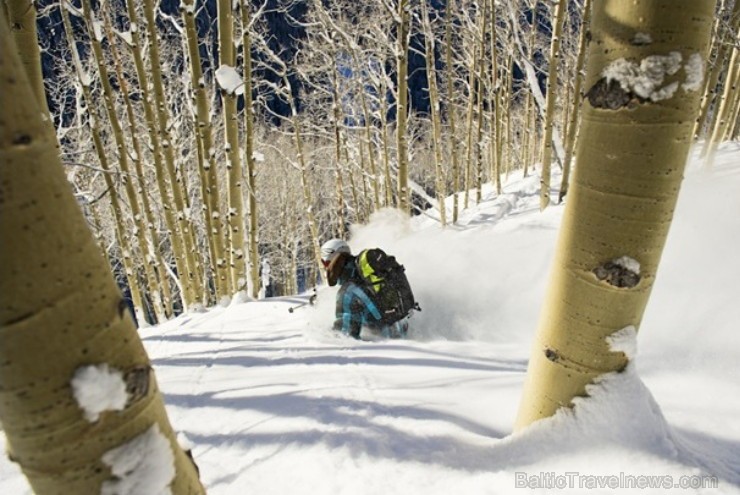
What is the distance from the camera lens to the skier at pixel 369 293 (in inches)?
175

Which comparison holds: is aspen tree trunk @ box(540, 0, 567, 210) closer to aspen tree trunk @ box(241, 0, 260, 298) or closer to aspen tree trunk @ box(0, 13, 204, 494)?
aspen tree trunk @ box(241, 0, 260, 298)

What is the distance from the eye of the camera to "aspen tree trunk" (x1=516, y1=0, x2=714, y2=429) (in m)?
1.12

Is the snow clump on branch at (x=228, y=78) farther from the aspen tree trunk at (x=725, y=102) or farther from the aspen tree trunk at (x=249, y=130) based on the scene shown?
the aspen tree trunk at (x=725, y=102)

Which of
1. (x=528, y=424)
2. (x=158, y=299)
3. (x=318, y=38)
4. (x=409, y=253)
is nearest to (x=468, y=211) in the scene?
(x=318, y=38)

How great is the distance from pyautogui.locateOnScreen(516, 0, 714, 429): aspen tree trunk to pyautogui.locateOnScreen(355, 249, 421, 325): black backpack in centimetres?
297

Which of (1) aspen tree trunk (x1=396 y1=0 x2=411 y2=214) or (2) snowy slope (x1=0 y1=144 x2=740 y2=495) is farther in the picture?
(1) aspen tree trunk (x1=396 y1=0 x2=411 y2=214)

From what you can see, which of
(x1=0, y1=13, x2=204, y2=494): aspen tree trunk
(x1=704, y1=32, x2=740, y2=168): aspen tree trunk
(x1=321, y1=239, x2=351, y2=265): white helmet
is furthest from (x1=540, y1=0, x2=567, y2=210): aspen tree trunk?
(x1=0, y1=13, x2=204, y2=494): aspen tree trunk

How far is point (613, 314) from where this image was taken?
4.49 ft

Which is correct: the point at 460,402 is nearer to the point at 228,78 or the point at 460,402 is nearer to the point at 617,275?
the point at 617,275

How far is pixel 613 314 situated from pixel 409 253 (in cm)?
599

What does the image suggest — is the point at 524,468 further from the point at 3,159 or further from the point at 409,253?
the point at 409,253

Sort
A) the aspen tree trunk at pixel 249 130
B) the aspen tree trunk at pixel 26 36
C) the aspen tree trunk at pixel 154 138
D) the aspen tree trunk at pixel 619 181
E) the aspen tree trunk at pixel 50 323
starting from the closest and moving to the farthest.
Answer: the aspen tree trunk at pixel 50 323 < the aspen tree trunk at pixel 619 181 < the aspen tree trunk at pixel 26 36 < the aspen tree trunk at pixel 154 138 < the aspen tree trunk at pixel 249 130

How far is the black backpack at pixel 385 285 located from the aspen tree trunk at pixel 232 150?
299 centimetres

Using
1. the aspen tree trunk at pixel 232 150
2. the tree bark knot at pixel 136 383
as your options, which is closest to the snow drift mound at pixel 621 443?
the tree bark knot at pixel 136 383
